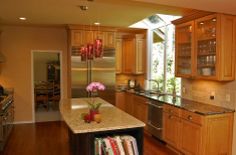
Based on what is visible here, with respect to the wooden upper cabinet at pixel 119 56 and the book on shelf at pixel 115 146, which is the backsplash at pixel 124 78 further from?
the book on shelf at pixel 115 146

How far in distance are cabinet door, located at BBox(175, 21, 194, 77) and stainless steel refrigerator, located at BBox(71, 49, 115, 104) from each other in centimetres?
202

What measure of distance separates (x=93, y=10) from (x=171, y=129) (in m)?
2.61

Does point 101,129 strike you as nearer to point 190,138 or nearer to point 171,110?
point 190,138

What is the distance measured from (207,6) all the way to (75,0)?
194cm

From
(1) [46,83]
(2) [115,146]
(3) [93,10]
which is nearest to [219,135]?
(2) [115,146]

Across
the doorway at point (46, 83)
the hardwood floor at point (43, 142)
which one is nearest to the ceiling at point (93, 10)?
the doorway at point (46, 83)

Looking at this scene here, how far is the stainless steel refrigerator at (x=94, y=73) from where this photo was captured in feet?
18.0

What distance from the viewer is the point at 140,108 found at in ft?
17.1

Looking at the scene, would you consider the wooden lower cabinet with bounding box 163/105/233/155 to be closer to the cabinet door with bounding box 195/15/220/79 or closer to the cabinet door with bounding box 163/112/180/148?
the cabinet door with bounding box 163/112/180/148

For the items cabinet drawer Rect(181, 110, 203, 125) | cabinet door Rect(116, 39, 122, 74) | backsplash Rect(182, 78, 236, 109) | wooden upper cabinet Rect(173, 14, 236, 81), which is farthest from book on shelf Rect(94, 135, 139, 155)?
cabinet door Rect(116, 39, 122, 74)

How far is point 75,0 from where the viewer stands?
133 inches

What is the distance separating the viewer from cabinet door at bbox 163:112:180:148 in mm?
3779

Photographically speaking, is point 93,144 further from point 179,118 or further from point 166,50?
point 166,50

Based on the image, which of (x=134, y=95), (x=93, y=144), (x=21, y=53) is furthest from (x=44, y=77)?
(x=93, y=144)
